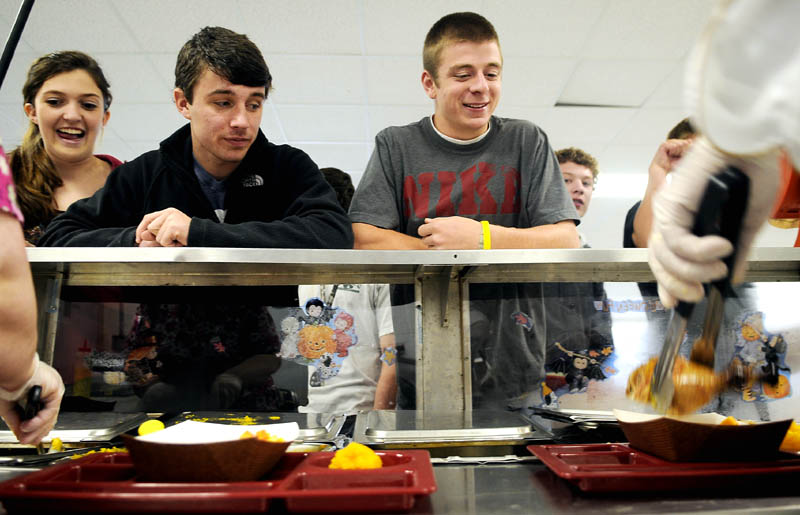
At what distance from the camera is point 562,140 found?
15.7 feet

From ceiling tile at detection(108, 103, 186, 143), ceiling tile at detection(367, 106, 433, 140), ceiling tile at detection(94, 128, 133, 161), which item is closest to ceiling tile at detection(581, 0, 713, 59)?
ceiling tile at detection(367, 106, 433, 140)

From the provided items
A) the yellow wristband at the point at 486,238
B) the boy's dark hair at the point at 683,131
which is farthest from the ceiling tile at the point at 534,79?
the yellow wristband at the point at 486,238

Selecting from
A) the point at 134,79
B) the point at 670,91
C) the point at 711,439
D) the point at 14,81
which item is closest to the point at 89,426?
the point at 711,439

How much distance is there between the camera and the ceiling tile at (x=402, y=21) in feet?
10.2

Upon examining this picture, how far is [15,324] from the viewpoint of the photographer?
2.27 feet

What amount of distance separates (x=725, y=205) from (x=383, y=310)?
0.82 m

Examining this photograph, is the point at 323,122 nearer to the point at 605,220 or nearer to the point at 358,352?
the point at 358,352

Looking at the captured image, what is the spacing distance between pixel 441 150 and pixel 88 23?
2.74 m

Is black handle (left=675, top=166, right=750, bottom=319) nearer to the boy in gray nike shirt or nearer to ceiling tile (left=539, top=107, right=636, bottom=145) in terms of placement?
the boy in gray nike shirt

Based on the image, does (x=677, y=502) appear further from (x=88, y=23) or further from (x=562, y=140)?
(x=562, y=140)

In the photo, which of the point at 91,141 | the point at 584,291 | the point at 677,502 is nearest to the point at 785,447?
the point at 677,502

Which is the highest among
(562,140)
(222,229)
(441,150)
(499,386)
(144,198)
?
(562,140)

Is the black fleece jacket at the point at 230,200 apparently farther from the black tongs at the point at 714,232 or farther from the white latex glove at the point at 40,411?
the black tongs at the point at 714,232

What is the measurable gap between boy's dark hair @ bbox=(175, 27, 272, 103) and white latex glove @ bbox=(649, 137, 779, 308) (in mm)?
1116
